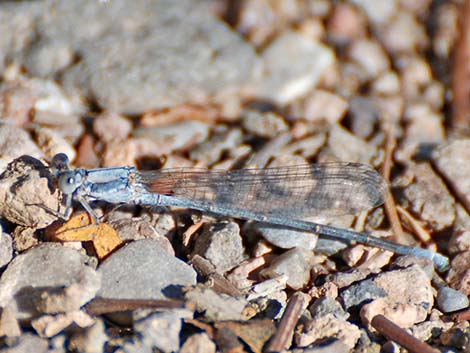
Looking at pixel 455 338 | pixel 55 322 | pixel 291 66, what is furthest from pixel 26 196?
pixel 291 66

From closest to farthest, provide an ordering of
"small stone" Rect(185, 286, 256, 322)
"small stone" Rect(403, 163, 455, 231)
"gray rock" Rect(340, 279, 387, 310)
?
1. "small stone" Rect(185, 286, 256, 322)
2. "gray rock" Rect(340, 279, 387, 310)
3. "small stone" Rect(403, 163, 455, 231)

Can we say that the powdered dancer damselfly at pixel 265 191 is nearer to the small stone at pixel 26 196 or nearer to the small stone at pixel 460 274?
the small stone at pixel 460 274

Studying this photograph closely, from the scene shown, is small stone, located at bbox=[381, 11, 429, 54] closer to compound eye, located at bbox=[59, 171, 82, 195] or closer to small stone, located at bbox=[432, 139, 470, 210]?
small stone, located at bbox=[432, 139, 470, 210]

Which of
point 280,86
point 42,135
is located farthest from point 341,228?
point 42,135

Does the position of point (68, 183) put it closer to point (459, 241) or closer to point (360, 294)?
point (360, 294)

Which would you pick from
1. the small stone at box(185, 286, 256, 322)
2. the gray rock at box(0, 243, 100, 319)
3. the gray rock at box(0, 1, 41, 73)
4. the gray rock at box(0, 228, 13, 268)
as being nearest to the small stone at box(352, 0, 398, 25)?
the gray rock at box(0, 1, 41, 73)

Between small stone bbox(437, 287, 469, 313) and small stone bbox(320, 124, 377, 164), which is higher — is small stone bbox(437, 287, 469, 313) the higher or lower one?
the lower one

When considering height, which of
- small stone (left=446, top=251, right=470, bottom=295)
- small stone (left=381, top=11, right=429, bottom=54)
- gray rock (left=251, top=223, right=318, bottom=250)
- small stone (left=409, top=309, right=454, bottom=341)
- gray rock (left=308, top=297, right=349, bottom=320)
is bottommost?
small stone (left=409, top=309, right=454, bottom=341)
